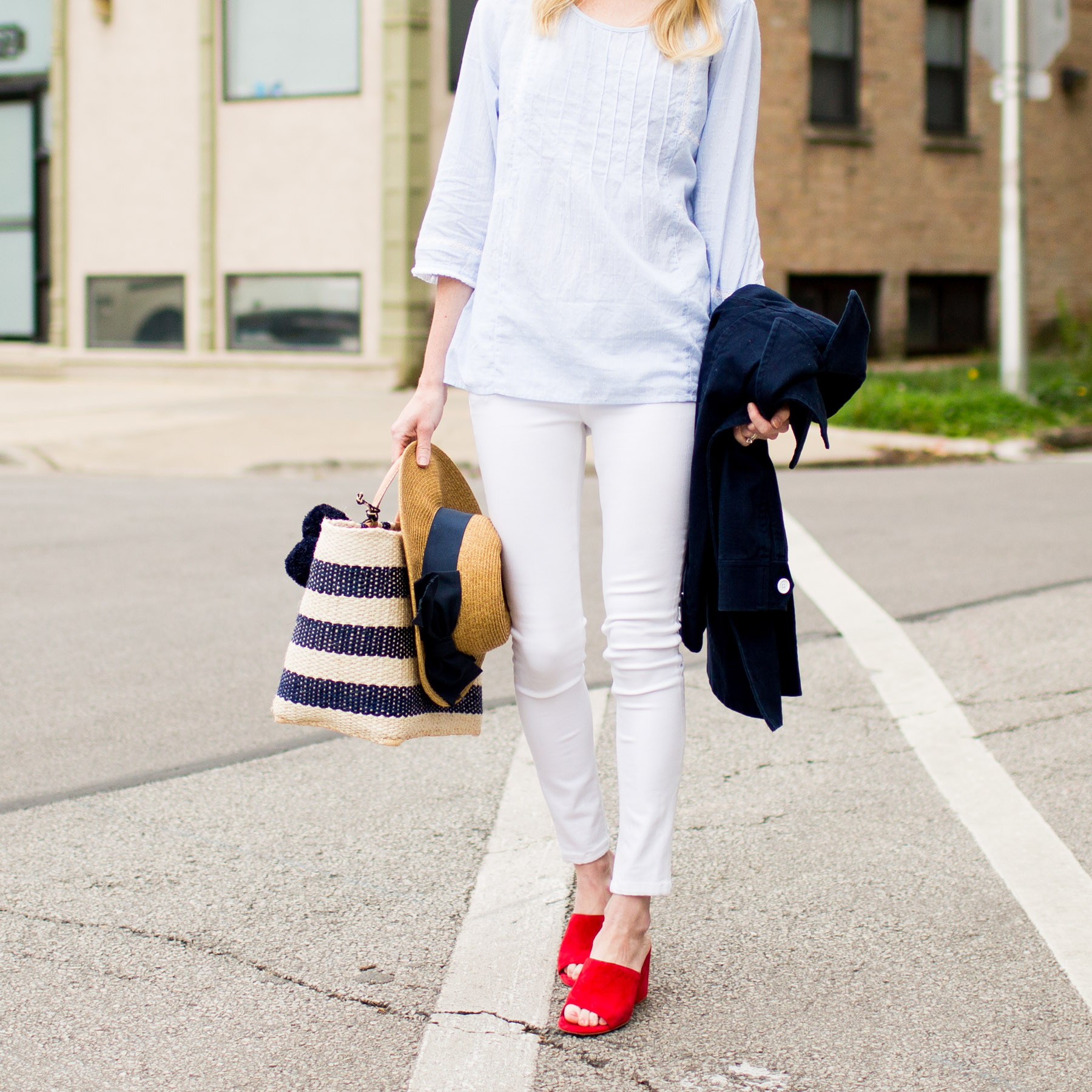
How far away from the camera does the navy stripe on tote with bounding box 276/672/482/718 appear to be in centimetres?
246

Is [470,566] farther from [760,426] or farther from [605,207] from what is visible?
[605,207]

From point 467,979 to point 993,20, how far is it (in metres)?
12.8

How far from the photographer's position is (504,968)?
2.64 meters

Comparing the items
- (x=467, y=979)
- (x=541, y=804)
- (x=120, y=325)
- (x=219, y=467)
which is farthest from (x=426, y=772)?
(x=120, y=325)

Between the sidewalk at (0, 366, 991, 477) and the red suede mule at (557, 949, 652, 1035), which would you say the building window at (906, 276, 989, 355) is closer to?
the sidewalk at (0, 366, 991, 477)

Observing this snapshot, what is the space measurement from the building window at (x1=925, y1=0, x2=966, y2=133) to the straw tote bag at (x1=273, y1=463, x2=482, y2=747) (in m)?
18.3

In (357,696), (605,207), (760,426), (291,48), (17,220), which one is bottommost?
(357,696)

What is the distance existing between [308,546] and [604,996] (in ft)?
3.17

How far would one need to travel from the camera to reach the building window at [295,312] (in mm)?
17219

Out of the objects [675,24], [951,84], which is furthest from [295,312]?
[675,24]

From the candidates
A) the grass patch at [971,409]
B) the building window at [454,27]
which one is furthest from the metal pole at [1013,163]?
the building window at [454,27]

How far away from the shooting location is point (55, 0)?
17734 millimetres

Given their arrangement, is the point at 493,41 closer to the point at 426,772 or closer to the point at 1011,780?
the point at 426,772

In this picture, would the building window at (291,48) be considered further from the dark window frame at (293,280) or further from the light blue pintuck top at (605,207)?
the light blue pintuck top at (605,207)
